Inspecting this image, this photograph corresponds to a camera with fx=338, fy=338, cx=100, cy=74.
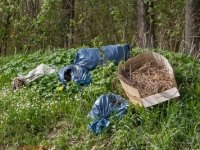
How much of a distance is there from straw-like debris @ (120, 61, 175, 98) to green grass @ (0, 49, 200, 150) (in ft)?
0.72

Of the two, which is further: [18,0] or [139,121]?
[18,0]

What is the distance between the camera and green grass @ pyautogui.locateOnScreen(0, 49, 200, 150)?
4.11 m

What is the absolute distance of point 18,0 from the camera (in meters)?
12.1

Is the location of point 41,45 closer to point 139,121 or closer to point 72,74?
point 72,74

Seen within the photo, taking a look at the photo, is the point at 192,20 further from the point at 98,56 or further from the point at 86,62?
the point at 86,62

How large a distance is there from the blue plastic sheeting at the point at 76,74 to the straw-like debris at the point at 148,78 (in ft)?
2.83

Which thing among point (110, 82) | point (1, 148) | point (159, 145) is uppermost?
point (110, 82)

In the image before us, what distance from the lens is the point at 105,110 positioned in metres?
4.69

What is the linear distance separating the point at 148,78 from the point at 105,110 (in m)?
0.93

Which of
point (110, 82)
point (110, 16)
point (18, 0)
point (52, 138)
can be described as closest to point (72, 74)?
point (110, 82)

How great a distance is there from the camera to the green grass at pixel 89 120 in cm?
411

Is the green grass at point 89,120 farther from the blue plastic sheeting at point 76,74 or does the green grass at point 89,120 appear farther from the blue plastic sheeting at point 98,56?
the blue plastic sheeting at point 98,56

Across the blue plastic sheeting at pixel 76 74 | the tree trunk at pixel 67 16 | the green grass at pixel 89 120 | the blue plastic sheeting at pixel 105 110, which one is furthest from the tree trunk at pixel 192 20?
the tree trunk at pixel 67 16

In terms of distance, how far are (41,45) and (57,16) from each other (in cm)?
122
